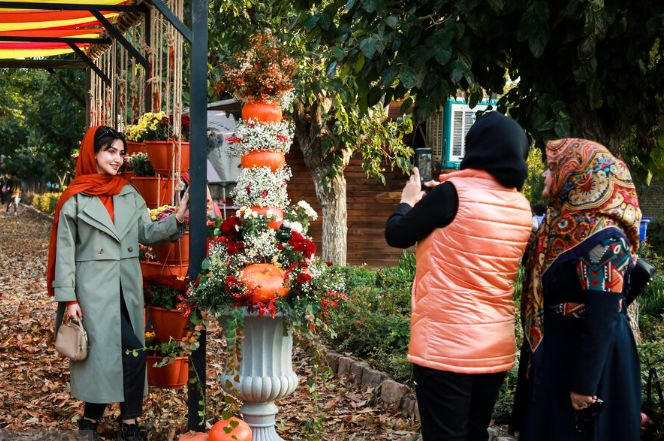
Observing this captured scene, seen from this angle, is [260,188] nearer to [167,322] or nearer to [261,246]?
[261,246]

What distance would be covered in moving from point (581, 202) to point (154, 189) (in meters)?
3.47

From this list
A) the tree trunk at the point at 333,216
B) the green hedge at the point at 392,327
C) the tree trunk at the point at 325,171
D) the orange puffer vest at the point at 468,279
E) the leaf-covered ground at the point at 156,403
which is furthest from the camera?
the tree trunk at the point at 333,216

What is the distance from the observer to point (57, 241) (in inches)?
216

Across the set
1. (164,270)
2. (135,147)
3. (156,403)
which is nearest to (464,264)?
(164,270)

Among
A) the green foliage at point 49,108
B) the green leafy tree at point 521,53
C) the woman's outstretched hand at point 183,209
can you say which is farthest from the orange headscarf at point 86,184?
the green foliage at point 49,108

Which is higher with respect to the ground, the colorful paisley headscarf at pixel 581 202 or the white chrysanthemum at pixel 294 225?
the colorful paisley headscarf at pixel 581 202

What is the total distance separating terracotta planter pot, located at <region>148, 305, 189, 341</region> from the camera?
599cm

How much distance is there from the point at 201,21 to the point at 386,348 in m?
3.70

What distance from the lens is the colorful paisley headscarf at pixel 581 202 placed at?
366 centimetres

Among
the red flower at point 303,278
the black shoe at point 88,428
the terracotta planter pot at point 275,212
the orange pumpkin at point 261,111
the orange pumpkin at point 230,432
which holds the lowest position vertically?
the black shoe at point 88,428

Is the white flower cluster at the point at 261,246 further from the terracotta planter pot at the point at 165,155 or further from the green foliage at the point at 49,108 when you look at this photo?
the green foliage at the point at 49,108

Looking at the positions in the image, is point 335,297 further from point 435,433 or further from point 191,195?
point 435,433

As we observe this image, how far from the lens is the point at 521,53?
6.20 m

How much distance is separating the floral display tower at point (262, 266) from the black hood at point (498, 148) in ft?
5.31
